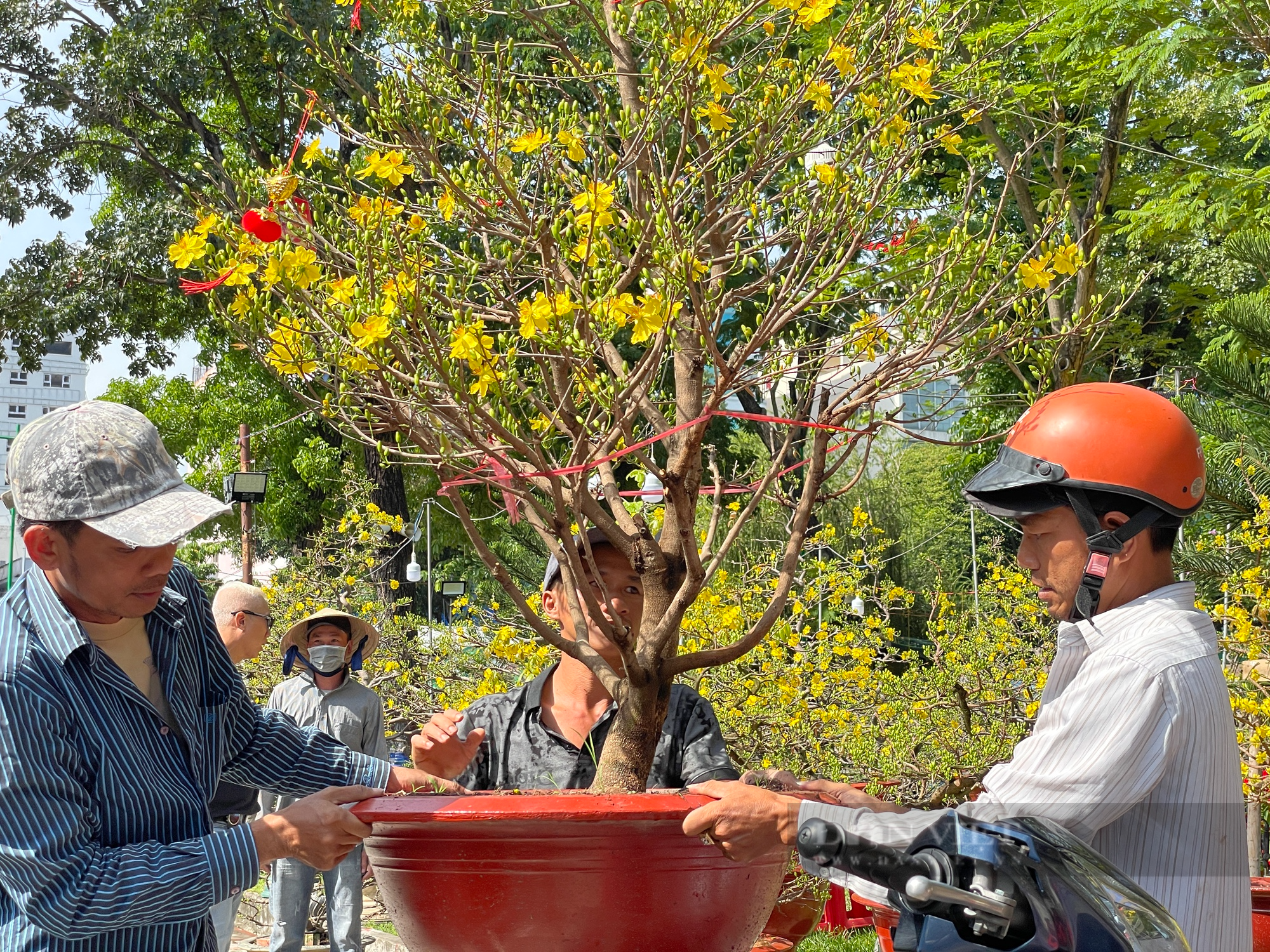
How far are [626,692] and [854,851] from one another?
95 cm

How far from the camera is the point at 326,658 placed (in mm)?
6082

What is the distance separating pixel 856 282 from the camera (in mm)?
4480

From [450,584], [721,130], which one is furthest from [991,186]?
[721,130]

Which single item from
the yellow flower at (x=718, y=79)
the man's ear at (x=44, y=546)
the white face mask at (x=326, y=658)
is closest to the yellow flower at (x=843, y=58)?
the yellow flower at (x=718, y=79)

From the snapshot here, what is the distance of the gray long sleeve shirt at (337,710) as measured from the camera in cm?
594

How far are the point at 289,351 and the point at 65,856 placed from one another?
1.06m

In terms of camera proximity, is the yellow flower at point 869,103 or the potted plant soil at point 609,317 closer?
the potted plant soil at point 609,317

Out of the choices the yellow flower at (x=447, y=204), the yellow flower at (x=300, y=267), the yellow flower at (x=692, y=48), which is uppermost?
the yellow flower at (x=692, y=48)

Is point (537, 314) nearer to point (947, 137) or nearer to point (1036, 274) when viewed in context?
point (1036, 274)

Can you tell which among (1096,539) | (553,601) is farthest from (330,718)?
(1096,539)

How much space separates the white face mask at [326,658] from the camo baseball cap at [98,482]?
435cm

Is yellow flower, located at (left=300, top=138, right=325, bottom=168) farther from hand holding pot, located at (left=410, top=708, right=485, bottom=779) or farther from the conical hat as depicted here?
the conical hat

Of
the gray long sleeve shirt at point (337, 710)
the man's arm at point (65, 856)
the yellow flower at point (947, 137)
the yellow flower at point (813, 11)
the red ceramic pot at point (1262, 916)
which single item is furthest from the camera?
the gray long sleeve shirt at point (337, 710)

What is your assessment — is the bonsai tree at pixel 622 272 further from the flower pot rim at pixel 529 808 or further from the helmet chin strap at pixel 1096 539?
the helmet chin strap at pixel 1096 539
